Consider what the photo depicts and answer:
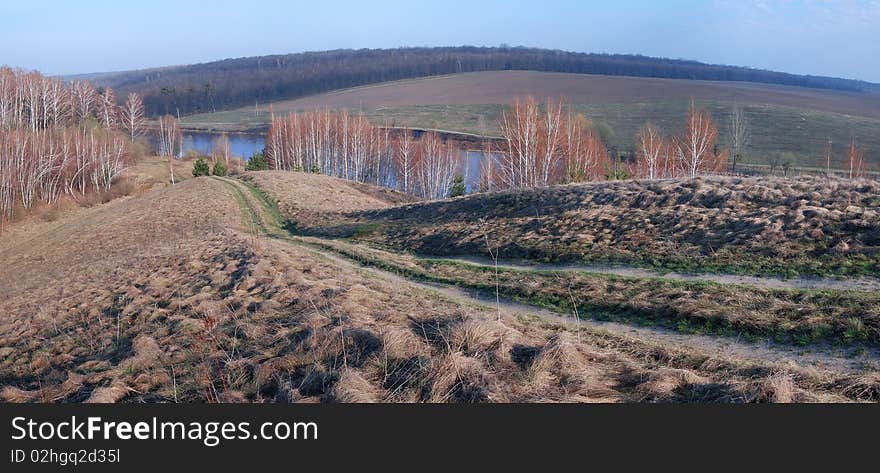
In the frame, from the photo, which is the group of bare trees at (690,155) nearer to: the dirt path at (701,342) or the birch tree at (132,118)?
the dirt path at (701,342)

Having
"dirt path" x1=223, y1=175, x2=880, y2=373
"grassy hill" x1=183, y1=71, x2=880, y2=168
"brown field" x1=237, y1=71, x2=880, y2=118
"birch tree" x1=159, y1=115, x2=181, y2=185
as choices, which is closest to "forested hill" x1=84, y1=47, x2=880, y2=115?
"grassy hill" x1=183, y1=71, x2=880, y2=168

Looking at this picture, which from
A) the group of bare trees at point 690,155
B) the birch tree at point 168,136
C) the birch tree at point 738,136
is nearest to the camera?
the group of bare trees at point 690,155

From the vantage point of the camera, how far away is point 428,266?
16109 millimetres

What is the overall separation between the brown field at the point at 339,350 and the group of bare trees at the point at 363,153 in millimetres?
50185

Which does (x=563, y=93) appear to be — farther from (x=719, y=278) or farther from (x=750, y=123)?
(x=719, y=278)

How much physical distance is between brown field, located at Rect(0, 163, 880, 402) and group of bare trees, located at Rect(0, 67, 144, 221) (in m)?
42.8

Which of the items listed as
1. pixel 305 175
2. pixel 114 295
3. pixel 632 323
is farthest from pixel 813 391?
pixel 305 175

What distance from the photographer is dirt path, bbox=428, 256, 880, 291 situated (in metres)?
10.5

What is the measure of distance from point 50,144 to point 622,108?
78901 millimetres

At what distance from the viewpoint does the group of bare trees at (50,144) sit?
5103 cm

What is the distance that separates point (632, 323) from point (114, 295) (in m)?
13.5

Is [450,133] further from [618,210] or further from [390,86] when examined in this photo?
[618,210]

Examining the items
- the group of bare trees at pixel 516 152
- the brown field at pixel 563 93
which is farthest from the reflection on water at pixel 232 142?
the group of bare trees at pixel 516 152

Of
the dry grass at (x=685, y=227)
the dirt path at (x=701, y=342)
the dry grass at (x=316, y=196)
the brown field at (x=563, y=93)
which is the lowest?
the dry grass at (x=316, y=196)
